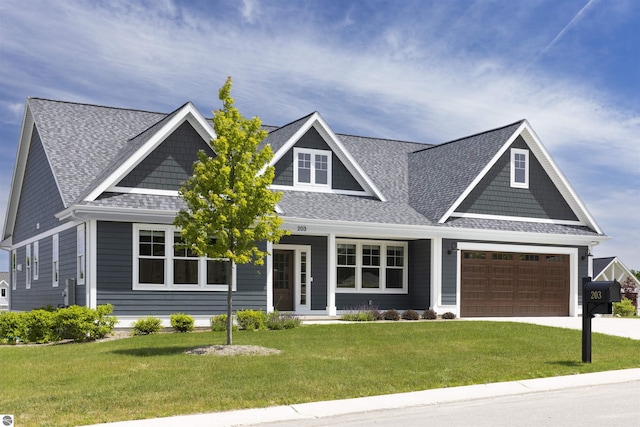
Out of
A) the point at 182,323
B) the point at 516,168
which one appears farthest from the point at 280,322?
the point at 516,168

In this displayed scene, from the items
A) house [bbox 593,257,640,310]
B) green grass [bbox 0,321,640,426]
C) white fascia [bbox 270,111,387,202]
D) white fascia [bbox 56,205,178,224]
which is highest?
white fascia [bbox 270,111,387,202]

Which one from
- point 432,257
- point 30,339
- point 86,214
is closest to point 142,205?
point 86,214

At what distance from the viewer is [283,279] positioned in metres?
25.5

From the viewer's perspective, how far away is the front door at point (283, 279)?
83.1ft

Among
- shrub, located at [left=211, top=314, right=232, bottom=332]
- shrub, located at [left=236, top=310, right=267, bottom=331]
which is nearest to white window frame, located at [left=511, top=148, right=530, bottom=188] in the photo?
shrub, located at [left=236, top=310, right=267, bottom=331]

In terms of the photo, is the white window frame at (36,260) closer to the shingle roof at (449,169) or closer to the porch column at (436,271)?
the shingle roof at (449,169)

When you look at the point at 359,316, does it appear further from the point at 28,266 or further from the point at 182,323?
the point at 28,266

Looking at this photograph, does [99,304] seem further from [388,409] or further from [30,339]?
[388,409]

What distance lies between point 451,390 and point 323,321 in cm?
1171

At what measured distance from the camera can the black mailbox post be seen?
13.6 metres

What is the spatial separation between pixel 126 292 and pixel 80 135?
7103 millimetres

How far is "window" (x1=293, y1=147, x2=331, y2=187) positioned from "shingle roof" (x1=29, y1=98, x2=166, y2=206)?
5.88m

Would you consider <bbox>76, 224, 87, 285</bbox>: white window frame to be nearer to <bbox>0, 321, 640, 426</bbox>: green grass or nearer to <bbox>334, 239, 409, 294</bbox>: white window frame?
<bbox>0, 321, 640, 426</bbox>: green grass

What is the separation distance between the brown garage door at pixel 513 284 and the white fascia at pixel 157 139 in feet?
35.1
